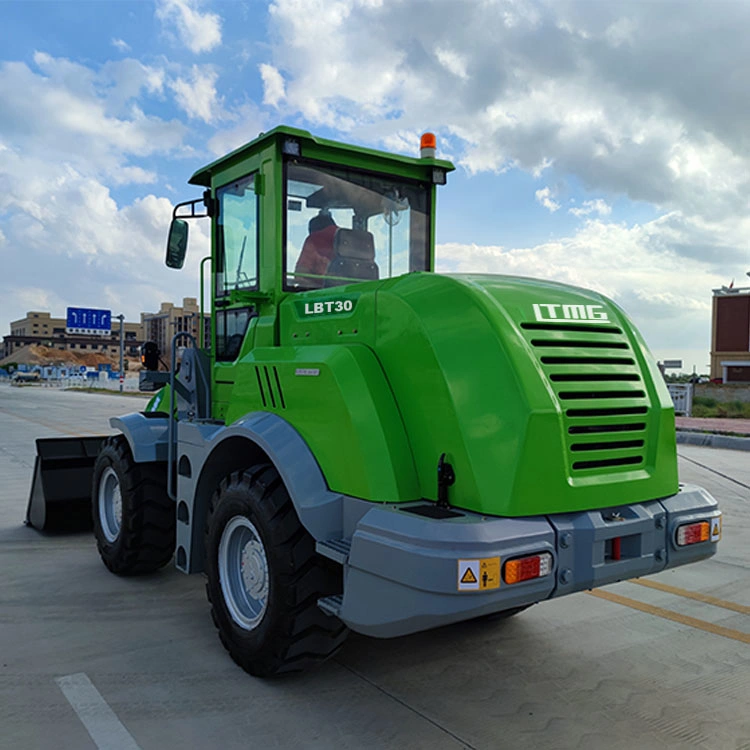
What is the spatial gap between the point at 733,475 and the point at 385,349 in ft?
30.0

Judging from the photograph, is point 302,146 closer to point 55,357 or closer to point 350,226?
point 350,226

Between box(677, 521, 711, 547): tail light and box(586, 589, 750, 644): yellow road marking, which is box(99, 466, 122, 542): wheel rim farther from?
box(677, 521, 711, 547): tail light

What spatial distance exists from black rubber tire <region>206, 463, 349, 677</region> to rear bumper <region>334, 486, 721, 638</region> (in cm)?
20

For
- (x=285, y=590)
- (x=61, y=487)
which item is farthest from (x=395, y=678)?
(x=61, y=487)

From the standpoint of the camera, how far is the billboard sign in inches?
2154

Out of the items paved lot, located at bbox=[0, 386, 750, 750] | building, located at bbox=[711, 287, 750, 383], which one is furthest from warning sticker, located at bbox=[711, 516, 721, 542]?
building, located at bbox=[711, 287, 750, 383]

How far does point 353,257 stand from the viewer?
4676mm

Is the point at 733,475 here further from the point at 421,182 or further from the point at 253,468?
the point at 253,468

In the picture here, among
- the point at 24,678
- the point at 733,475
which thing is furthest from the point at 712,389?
the point at 24,678

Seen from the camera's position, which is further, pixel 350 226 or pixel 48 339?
pixel 48 339

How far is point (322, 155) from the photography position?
4.54m

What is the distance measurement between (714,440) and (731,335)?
38.0 metres

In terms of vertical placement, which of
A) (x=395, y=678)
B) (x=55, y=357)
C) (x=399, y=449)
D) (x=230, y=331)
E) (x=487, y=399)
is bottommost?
(x=395, y=678)

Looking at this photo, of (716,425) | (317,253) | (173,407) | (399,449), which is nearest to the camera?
(399,449)
